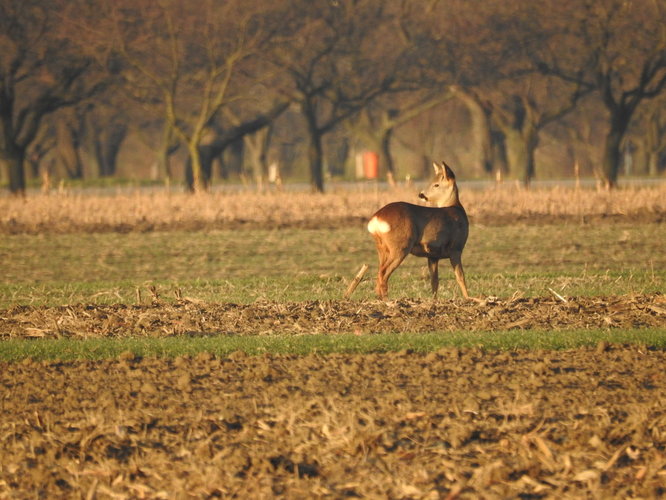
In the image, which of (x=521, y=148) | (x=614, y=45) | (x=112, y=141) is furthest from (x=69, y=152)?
(x=614, y=45)

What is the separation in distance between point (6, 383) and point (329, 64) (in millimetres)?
34450

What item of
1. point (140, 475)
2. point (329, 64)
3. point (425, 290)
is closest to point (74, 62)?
point (329, 64)

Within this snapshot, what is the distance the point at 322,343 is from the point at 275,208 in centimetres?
1773

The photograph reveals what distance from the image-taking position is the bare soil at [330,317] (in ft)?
35.6

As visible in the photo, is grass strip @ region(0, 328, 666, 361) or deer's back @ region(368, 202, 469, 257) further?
deer's back @ region(368, 202, 469, 257)

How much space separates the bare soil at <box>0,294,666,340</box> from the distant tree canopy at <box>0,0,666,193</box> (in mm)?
23625

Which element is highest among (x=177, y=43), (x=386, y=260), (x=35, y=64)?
(x=177, y=43)

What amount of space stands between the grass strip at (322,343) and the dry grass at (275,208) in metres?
15.7

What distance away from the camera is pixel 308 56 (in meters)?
40.8

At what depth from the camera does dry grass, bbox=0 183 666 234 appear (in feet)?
86.3

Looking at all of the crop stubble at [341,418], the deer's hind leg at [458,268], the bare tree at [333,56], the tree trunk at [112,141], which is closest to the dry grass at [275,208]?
the bare tree at [333,56]

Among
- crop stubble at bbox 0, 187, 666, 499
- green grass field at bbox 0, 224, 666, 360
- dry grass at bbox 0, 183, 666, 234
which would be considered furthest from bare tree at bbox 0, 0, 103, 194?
crop stubble at bbox 0, 187, 666, 499

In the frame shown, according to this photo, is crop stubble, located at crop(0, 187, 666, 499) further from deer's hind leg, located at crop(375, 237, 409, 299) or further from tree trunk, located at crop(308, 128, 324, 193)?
tree trunk, located at crop(308, 128, 324, 193)

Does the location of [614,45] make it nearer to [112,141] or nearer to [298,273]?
[298,273]
